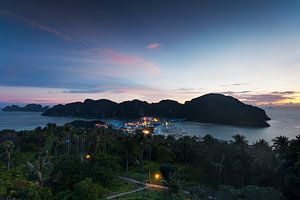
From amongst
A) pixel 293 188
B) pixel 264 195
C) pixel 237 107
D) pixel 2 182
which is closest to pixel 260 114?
pixel 237 107

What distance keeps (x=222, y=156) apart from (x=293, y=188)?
16.5 metres

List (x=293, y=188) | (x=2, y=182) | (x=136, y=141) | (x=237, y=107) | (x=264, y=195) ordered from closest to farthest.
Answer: (x=2, y=182), (x=264, y=195), (x=293, y=188), (x=136, y=141), (x=237, y=107)

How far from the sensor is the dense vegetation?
1969 cm

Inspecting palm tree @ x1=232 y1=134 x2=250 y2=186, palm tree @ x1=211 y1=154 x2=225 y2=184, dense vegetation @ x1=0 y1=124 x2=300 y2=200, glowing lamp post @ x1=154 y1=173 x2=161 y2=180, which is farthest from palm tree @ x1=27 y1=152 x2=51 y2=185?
palm tree @ x1=232 y1=134 x2=250 y2=186

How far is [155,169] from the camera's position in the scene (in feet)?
168

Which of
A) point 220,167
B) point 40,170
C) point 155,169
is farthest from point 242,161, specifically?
point 40,170

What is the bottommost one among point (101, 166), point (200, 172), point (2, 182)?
point (200, 172)

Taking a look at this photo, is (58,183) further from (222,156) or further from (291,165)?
(291,165)

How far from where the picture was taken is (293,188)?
96.7 ft

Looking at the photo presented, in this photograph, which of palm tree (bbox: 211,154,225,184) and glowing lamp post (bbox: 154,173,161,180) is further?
glowing lamp post (bbox: 154,173,161,180)

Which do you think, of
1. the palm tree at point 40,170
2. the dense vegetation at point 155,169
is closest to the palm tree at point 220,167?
the dense vegetation at point 155,169

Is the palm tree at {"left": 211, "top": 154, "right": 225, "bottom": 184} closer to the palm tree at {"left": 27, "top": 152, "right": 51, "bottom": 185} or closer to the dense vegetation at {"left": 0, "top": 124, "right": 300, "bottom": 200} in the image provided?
the dense vegetation at {"left": 0, "top": 124, "right": 300, "bottom": 200}

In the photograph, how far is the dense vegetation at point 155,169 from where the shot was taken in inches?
775

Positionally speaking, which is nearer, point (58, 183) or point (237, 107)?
point (58, 183)
